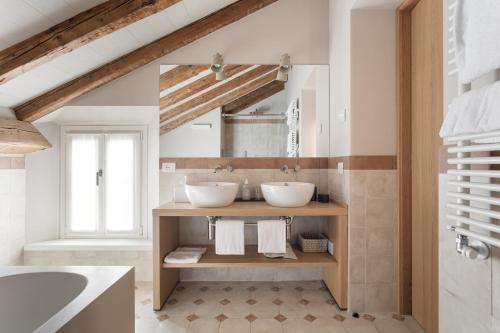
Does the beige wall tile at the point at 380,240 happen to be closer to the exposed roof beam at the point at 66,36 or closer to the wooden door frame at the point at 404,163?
the wooden door frame at the point at 404,163

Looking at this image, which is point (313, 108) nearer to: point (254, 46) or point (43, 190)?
point (254, 46)

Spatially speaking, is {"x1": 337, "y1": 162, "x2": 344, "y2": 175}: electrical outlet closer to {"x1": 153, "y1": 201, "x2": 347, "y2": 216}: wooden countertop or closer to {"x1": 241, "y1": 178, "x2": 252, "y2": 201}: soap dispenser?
{"x1": 153, "y1": 201, "x2": 347, "y2": 216}: wooden countertop

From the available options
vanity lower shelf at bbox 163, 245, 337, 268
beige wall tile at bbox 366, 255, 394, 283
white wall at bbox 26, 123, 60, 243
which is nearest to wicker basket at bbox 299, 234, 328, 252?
vanity lower shelf at bbox 163, 245, 337, 268

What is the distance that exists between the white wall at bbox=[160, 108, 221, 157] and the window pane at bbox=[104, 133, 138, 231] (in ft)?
2.06

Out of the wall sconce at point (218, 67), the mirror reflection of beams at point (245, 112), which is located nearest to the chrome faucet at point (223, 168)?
the mirror reflection of beams at point (245, 112)

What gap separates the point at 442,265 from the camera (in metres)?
1.28

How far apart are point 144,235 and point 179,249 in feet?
2.57

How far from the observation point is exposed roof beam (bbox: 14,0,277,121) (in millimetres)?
2566

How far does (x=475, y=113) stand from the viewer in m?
0.93

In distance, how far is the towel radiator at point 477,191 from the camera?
3.11 feet

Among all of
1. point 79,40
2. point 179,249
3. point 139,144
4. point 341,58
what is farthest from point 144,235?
point 341,58

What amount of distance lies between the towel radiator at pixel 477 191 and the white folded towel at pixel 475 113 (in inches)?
1.9

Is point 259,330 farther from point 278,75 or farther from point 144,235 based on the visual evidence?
point 278,75

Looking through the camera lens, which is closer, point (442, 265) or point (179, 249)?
point (442, 265)
